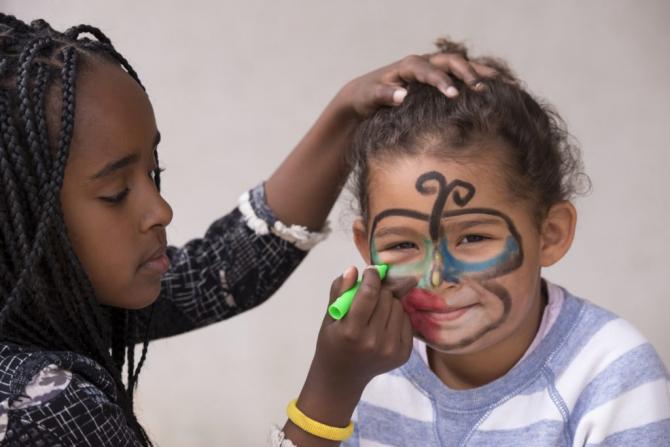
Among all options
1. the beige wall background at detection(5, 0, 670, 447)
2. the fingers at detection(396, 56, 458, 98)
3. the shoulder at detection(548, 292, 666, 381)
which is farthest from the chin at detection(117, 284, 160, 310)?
the beige wall background at detection(5, 0, 670, 447)

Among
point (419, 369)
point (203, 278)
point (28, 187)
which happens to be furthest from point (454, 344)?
point (28, 187)

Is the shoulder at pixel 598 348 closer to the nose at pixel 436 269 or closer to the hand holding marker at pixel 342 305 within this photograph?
the nose at pixel 436 269

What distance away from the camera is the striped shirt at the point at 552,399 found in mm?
1193

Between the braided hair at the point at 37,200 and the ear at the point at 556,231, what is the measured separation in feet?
2.14

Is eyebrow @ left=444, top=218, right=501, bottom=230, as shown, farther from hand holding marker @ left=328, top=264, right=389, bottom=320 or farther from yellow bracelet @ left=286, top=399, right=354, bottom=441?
yellow bracelet @ left=286, top=399, right=354, bottom=441

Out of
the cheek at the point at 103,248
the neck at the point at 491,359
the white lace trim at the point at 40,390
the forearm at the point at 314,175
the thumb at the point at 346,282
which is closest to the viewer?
the white lace trim at the point at 40,390

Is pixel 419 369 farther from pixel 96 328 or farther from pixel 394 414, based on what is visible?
pixel 96 328

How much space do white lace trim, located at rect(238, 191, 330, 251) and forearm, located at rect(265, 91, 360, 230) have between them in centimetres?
1

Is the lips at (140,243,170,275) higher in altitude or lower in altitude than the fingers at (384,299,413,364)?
lower

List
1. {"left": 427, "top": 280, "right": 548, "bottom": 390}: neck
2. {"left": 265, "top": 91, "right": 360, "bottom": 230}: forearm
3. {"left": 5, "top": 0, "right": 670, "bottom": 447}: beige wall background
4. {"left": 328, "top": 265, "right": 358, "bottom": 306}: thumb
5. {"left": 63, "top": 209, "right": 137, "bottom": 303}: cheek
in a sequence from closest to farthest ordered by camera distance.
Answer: {"left": 63, "top": 209, "right": 137, "bottom": 303}: cheek, {"left": 328, "top": 265, "right": 358, "bottom": 306}: thumb, {"left": 427, "top": 280, "right": 548, "bottom": 390}: neck, {"left": 265, "top": 91, "right": 360, "bottom": 230}: forearm, {"left": 5, "top": 0, "right": 670, "bottom": 447}: beige wall background

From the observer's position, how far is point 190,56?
90.3 inches

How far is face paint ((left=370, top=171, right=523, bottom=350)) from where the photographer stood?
1.21 m

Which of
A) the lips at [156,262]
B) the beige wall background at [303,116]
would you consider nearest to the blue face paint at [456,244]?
the lips at [156,262]

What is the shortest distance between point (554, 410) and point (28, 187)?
784mm
